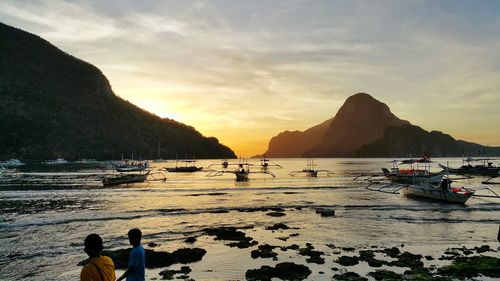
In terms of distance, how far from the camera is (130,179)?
8475cm

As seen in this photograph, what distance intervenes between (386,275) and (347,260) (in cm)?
279

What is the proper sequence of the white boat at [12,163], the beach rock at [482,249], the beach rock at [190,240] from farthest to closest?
the white boat at [12,163], the beach rock at [190,240], the beach rock at [482,249]

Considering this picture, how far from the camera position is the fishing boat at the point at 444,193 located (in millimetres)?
45062

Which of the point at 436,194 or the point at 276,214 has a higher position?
the point at 436,194

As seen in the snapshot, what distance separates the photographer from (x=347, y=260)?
20.1 metres

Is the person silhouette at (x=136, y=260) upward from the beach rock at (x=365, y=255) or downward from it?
upward

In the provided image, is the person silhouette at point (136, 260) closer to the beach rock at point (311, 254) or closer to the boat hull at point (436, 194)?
the beach rock at point (311, 254)

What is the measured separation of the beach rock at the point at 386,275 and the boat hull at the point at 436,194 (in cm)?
3212

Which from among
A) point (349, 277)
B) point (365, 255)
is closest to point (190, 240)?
point (365, 255)

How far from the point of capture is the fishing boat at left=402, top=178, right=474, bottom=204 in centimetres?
4506

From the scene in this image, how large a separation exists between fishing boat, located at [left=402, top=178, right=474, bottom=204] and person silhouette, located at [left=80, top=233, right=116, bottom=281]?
46185 millimetres

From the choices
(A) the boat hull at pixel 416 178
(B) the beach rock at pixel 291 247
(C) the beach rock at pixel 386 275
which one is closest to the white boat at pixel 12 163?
(A) the boat hull at pixel 416 178

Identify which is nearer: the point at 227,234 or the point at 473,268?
the point at 473,268

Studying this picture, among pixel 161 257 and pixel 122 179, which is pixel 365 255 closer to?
pixel 161 257
